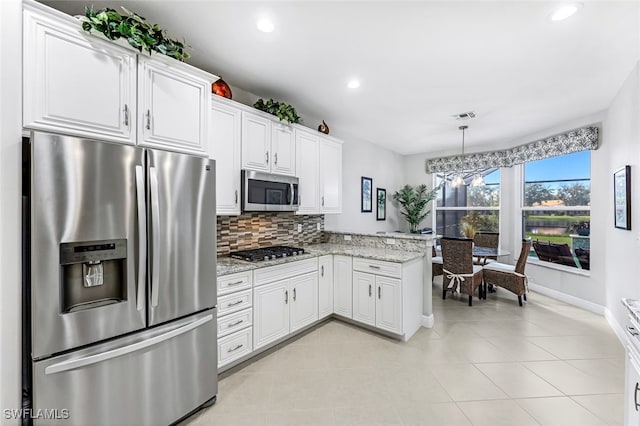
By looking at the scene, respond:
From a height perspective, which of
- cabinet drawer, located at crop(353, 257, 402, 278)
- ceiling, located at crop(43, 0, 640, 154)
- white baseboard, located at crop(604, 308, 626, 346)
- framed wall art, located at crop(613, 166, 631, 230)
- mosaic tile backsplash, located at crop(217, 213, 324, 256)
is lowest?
white baseboard, located at crop(604, 308, 626, 346)

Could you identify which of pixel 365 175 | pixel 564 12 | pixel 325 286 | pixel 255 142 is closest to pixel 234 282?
pixel 325 286

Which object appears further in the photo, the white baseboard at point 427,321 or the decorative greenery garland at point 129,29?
the white baseboard at point 427,321

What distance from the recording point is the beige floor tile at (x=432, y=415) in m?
1.79

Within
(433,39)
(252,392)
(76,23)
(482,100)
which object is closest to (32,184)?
(76,23)

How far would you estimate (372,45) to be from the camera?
2229 mm

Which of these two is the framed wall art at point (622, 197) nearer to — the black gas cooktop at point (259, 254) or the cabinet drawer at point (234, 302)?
the black gas cooktop at point (259, 254)

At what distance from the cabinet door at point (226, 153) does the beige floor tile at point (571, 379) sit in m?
3.09

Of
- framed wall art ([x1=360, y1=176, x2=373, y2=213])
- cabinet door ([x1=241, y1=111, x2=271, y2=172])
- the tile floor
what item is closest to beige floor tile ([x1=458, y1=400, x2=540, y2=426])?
the tile floor

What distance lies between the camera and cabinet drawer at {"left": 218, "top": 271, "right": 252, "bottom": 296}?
7.27ft

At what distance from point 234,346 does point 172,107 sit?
1954 millimetres

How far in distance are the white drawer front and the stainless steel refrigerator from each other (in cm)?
66

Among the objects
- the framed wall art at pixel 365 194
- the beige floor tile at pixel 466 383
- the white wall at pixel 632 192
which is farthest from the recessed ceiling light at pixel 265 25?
the framed wall art at pixel 365 194

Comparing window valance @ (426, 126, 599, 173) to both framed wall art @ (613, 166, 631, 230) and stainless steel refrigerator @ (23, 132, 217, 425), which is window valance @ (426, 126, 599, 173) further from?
stainless steel refrigerator @ (23, 132, 217, 425)

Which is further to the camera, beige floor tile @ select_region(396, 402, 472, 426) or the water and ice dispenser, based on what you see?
beige floor tile @ select_region(396, 402, 472, 426)
